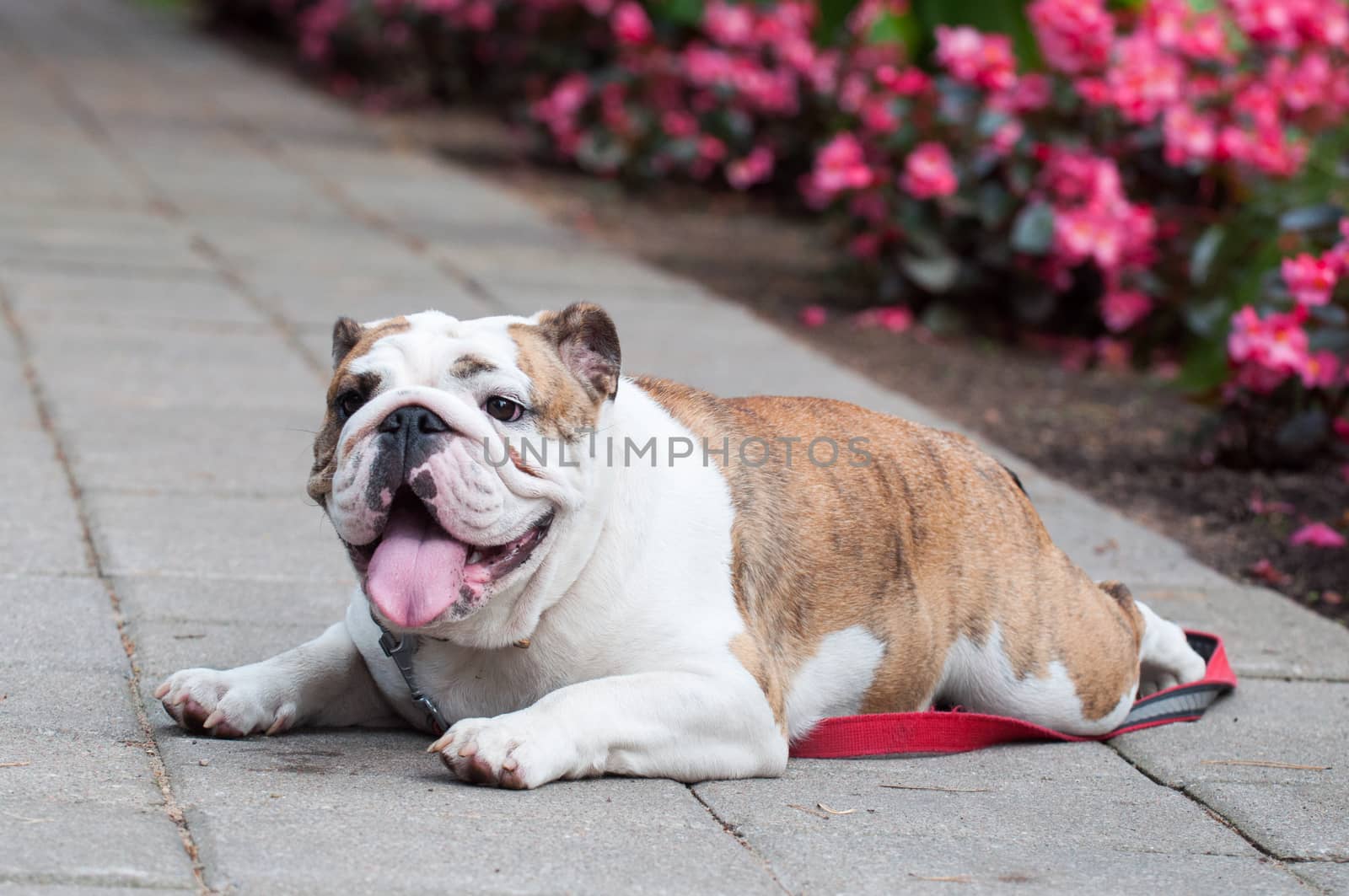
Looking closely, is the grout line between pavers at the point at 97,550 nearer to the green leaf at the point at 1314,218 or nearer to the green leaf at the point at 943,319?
the green leaf at the point at 943,319

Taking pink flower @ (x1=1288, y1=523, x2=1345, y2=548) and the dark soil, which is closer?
pink flower @ (x1=1288, y1=523, x2=1345, y2=548)

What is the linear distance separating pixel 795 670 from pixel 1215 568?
2.32 metres

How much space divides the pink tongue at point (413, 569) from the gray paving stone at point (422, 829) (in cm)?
33

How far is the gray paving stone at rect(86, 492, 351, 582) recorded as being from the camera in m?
4.49

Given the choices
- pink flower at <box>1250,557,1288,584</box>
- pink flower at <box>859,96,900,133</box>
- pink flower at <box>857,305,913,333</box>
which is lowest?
pink flower at <box>857,305,913,333</box>

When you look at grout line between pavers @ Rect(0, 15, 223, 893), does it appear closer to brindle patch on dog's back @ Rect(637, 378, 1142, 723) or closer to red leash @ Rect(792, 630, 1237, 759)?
brindle patch on dog's back @ Rect(637, 378, 1142, 723)

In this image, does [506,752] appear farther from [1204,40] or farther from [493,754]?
[1204,40]

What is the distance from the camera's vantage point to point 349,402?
3213 mm

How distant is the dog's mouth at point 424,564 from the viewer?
306cm

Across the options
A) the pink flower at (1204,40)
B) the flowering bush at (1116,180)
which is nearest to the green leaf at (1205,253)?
the flowering bush at (1116,180)

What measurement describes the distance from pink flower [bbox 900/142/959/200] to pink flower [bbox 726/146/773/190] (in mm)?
3030

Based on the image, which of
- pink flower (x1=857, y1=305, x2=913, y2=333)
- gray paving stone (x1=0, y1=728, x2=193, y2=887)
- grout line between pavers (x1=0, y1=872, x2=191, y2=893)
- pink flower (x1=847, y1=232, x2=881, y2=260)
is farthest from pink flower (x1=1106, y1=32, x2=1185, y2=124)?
grout line between pavers (x1=0, y1=872, x2=191, y2=893)

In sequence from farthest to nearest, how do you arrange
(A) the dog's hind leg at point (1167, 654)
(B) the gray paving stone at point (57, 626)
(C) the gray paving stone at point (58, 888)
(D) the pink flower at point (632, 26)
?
(D) the pink flower at point (632, 26), (A) the dog's hind leg at point (1167, 654), (B) the gray paving stone at point (57, 626), (C) the gray paving stone at point (58, 888)

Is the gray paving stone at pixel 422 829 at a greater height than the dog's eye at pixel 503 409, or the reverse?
the dog's eye at pixel 503 409
